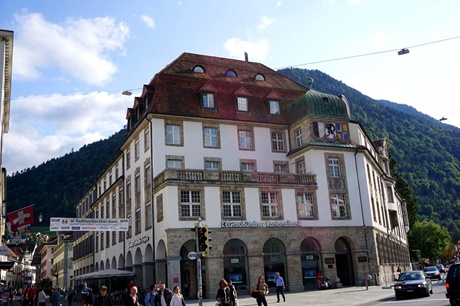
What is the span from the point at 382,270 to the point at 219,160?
59.7 ft

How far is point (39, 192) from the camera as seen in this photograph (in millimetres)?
171875

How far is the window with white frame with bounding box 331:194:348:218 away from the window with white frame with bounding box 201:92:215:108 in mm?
13770

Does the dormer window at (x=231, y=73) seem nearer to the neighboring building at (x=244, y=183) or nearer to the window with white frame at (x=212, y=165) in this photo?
the neighboring building at (x=244, y=183)

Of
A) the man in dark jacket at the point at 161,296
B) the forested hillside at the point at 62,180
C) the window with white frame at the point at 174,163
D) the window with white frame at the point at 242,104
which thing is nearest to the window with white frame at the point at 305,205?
the window with white frame at the point at 242,104

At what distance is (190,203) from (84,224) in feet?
27.0

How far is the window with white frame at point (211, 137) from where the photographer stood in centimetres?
4244

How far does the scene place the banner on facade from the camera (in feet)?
116

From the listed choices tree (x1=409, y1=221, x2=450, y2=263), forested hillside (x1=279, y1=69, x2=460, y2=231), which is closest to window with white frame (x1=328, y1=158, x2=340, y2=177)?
tree (x1=409, y1=221, x2=450, y2=263)

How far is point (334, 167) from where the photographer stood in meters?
43.5

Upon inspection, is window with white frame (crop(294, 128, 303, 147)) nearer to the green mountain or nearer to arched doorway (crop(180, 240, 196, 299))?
arched doorway (crop(180, 240, 196, 299))

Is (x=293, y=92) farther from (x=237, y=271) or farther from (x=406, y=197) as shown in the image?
(x=406, y=197)

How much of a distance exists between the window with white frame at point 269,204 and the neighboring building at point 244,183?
92 mm

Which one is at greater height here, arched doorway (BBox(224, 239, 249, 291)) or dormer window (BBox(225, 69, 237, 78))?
dormer window (BBox(225, 69, 237, 78))

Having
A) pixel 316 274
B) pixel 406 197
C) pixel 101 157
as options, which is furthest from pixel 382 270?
pixel 101 157
